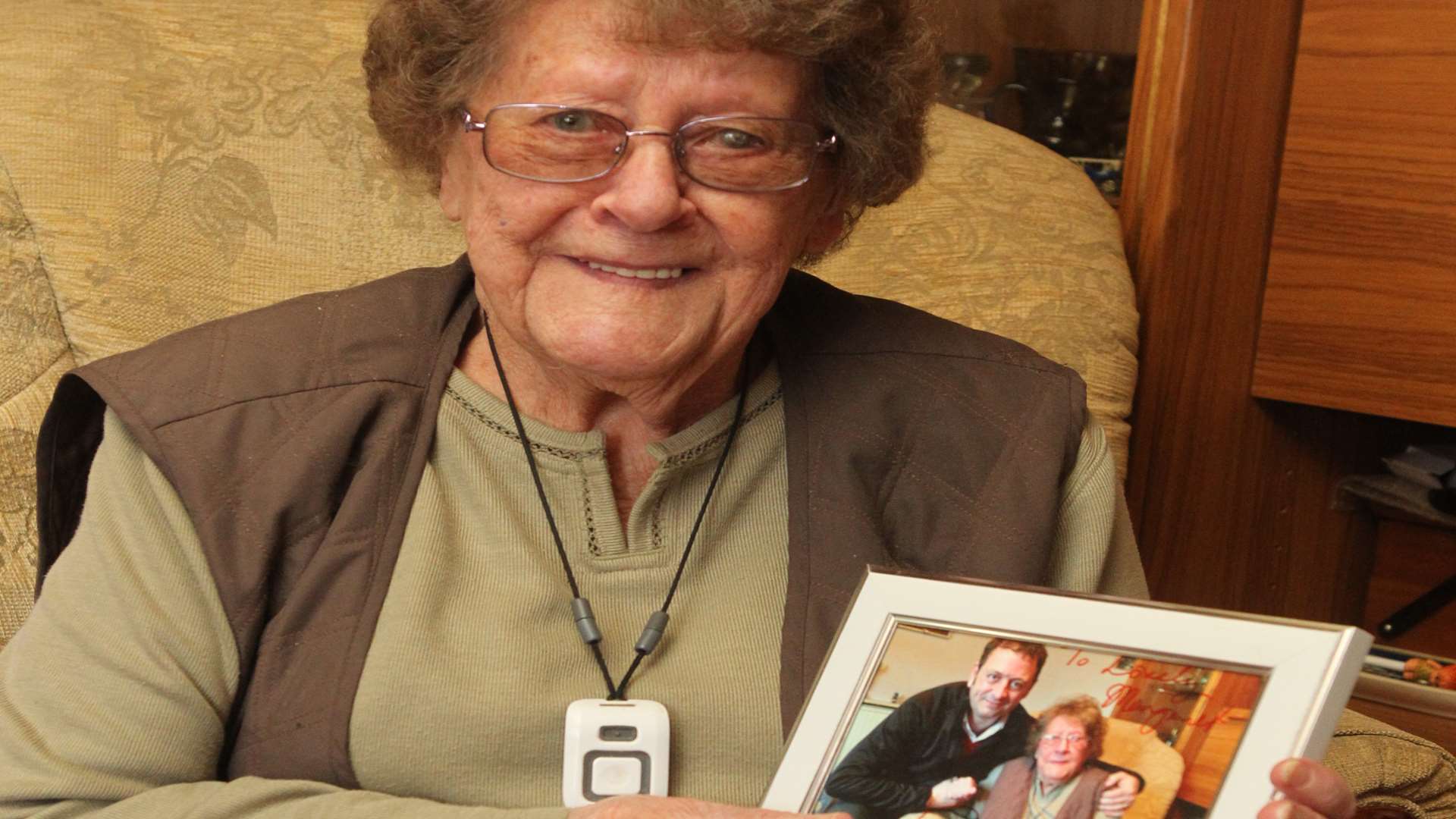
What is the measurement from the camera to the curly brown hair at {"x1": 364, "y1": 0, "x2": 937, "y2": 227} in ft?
3.30

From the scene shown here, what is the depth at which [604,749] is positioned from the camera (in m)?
1.02

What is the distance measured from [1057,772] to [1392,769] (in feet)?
1.80

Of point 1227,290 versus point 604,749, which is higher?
point 1227,290

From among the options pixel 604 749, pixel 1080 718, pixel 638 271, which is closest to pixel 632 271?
pixel 638 271

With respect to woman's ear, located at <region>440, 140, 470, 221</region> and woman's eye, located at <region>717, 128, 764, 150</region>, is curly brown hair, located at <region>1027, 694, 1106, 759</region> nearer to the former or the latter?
woman's eye, located at <region>717, 128, 764, 150</region>

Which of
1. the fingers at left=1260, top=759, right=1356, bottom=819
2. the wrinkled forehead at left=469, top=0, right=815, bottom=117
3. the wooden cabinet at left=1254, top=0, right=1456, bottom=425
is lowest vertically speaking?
the fingers at left=1260, top=759, right=1356, bottom=819

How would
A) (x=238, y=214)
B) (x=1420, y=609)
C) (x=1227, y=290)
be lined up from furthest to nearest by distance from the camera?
(x=1420, y=609), (x=1227, y=290), (x=238, y=214)

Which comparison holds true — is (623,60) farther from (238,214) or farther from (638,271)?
(238,214)

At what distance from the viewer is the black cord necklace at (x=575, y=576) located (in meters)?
1.06

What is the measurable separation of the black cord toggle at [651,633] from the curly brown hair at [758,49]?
0.40 meters

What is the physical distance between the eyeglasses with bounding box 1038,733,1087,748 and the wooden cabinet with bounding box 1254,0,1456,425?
1.15m

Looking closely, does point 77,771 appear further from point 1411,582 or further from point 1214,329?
point 1411,582

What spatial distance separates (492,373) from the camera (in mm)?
1184
